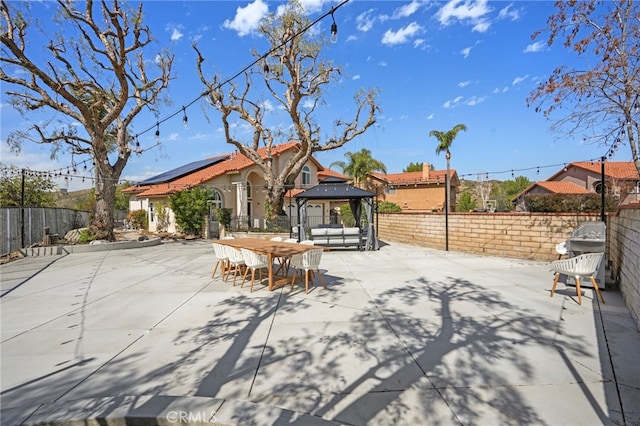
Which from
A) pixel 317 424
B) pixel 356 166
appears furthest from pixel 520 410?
pixel 356 166

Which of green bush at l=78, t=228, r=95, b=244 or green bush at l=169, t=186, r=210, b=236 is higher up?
green bush at l=169, t=186, r=210, b=236

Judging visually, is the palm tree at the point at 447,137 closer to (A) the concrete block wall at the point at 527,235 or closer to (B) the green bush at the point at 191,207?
(A) the concrete block wall at the point at 527,235

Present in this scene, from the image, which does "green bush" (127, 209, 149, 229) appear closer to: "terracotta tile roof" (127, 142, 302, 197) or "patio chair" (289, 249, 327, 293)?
"terracotta tile roof" (127, 142, 302, 197)

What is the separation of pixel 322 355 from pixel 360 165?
25.9 metres

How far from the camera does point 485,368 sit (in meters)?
3.22

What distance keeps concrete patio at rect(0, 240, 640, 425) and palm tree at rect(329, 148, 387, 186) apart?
73.8 ft

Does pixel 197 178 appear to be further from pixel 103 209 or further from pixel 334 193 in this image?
pixel 334 193

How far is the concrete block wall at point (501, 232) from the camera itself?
9180mm

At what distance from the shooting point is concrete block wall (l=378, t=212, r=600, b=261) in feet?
30.1

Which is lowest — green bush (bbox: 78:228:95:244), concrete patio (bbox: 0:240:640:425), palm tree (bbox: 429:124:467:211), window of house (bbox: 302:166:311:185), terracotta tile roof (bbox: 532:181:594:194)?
concrete patio (bbox: 0:240:640:425)

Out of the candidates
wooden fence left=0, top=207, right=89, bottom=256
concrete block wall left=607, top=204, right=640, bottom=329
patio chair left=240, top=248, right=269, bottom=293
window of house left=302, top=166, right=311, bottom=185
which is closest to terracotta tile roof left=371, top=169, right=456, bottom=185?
window of house left=302, top=166, right=311, bottom=185

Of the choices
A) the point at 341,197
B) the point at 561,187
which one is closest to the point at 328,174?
the point at 341,197

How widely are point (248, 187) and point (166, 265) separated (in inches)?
523

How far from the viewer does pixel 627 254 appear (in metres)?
5.38
